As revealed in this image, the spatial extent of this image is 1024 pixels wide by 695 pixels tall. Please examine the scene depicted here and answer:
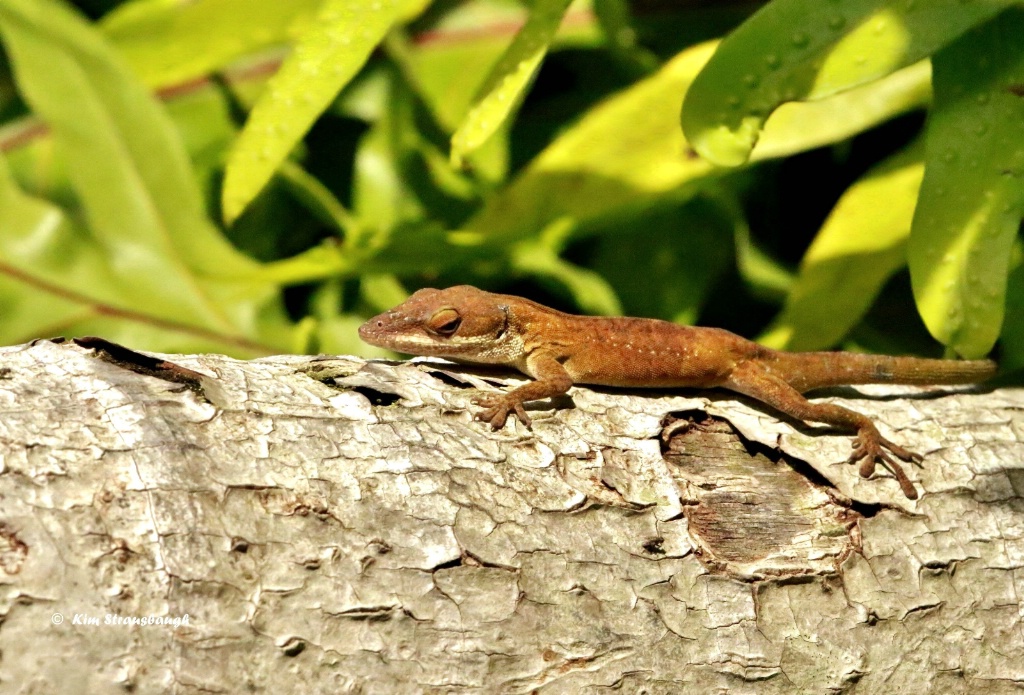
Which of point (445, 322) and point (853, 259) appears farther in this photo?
point (853, 259)

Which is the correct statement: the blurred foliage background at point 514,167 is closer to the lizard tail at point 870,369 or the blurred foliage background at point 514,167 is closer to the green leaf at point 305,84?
the green leaf at point 305,84

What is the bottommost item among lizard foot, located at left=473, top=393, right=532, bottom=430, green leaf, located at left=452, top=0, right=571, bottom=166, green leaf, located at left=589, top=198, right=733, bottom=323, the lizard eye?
green leaf, located at left=589, top=198, right=733, bottom=323

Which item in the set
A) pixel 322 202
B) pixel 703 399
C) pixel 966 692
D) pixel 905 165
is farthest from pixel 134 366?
pixel 905 165

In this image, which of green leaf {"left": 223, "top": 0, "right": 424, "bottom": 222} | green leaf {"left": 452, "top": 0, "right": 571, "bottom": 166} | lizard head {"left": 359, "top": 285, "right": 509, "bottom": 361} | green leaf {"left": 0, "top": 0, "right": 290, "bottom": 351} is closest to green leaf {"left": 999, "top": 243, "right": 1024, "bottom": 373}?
lizard head {"left": 359, "top": 285, "right": 509, "bottom": 361}

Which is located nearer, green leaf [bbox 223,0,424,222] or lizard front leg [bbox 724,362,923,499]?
lizard front leg [bbox 724,362,923,499]

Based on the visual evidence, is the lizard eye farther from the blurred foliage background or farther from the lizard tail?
the lizard tail

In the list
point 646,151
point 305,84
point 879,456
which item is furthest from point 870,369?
point 305,84

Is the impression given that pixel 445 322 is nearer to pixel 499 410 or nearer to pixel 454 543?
pixel 499 410
